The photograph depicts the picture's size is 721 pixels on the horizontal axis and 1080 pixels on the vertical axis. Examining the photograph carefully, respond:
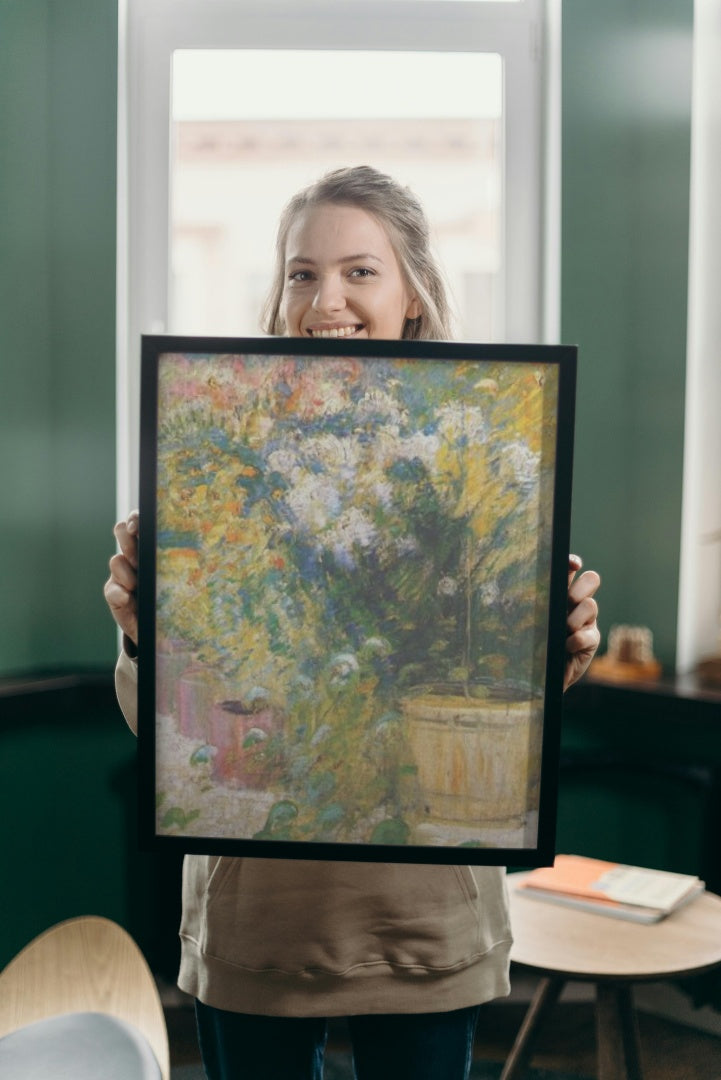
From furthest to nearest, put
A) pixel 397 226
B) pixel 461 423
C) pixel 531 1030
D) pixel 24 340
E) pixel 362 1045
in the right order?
pixel 24 340
pixel 531 1030
pixel 397 226
pixel 362 1045
pixel 461 423

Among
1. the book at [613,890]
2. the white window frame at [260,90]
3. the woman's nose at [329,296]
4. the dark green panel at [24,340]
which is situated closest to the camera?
the woman's nose at [329,296]

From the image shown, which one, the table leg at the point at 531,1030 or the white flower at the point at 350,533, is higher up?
the white flower at the point at 350,533

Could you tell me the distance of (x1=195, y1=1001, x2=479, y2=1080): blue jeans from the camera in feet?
3.48

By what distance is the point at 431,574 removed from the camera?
3.18 ft

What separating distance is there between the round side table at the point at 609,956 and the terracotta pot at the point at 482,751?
2.72 ft

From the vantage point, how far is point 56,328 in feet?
8.58

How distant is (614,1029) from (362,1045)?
839 millimetres

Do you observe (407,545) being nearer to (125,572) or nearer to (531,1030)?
(125,572)

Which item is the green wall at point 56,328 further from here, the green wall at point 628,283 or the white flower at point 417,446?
the white flower at point 417,446

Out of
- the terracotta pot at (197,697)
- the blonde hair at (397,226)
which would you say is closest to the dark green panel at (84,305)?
the blonde hair at (397,226)

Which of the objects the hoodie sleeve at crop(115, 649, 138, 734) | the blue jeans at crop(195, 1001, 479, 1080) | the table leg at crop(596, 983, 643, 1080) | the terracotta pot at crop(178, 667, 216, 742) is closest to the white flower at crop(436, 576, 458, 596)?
the terracotta pot at crop(178, 667, 216, 742)

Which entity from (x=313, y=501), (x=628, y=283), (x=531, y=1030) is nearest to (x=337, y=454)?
(x=313, y=501)

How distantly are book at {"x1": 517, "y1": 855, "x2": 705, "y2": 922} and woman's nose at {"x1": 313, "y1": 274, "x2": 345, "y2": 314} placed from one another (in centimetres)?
119

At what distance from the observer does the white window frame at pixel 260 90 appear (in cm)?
260
